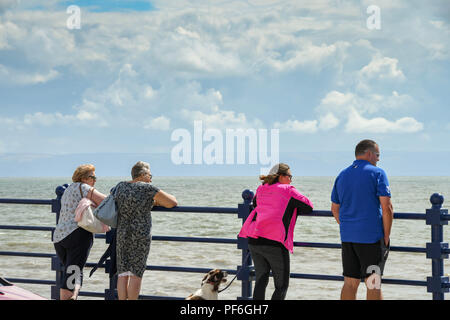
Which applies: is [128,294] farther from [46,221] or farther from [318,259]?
[46,221]

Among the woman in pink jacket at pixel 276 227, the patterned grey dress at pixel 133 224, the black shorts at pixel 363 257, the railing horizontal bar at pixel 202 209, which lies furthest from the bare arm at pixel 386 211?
the patterned grey dress at pixel 133 224

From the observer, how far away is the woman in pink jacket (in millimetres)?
6039

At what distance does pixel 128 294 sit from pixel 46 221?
115ft

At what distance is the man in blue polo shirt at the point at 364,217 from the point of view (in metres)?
5.73

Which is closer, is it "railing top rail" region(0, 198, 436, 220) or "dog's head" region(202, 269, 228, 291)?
"dog's head" region(202, 269, 228, 291)

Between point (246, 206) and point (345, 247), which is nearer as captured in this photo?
point (345, 247)

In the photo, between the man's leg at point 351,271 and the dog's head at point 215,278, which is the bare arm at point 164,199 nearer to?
the dog's head at point 215,278

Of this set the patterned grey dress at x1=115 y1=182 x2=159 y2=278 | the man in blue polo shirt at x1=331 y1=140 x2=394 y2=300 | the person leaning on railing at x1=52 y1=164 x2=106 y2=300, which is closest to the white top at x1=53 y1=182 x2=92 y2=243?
the person leaning on railing at x1=52 y1=164 x2=106 y2=300

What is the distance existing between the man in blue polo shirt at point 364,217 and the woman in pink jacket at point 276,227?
1.35ft

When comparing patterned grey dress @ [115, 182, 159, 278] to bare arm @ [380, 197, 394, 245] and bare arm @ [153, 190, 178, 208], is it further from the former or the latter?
bare arm @ [380, 197, 394, 245]

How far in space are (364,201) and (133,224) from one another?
7.42ft
